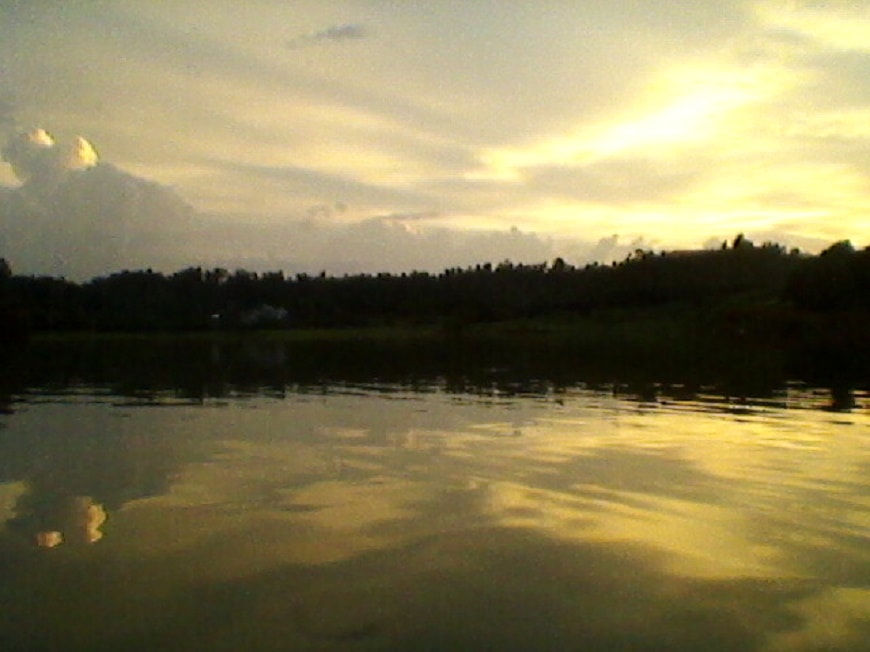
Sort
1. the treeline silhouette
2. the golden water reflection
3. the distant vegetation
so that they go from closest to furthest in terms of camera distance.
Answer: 1. the golden water reflection
2. the distant vegetation
3. the treeline silhouette

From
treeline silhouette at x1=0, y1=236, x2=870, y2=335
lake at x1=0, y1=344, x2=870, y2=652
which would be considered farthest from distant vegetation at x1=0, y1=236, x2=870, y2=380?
lake at x1=0, y1=344, x2=870, y2=652

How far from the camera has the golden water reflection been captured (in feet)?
35.5

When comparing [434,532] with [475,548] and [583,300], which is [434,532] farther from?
[583,300]

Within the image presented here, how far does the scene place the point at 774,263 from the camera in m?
Result: 194

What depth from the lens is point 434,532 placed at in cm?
1517

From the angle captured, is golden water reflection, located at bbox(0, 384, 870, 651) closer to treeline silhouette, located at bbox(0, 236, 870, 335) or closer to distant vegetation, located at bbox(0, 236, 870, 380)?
distant vegetation, located at bbox(0, 236, 870, 380)

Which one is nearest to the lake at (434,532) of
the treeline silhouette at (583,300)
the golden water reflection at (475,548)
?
the golden water reflection at (475,548)

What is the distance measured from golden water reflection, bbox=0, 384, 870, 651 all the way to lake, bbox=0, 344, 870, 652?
51mm

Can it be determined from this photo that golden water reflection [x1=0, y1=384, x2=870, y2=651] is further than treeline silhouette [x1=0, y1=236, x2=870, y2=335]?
No

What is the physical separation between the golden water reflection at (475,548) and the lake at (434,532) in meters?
0.05

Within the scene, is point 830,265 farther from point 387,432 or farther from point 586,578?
point 586,578

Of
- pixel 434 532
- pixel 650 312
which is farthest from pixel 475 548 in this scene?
pixel 650 312

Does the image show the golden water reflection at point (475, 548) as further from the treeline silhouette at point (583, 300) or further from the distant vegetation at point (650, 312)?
the treeline silhouette at point (583, 300)

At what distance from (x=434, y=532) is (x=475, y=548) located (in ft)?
3.93
